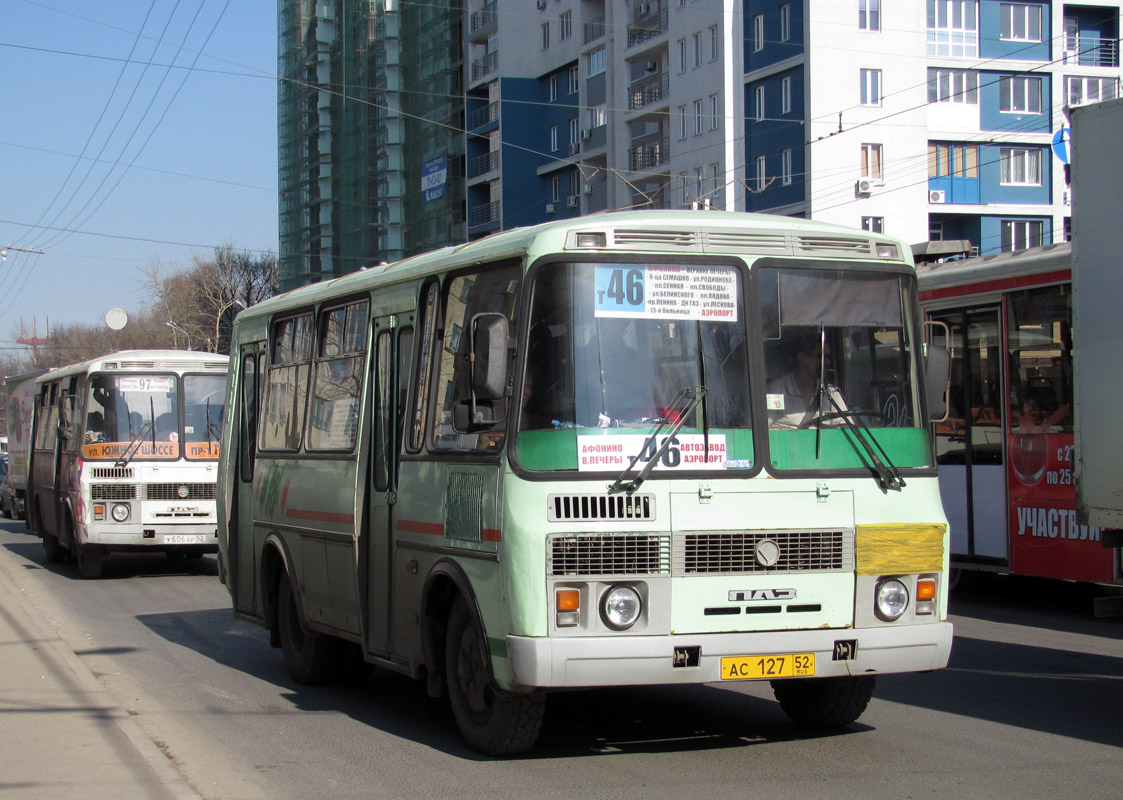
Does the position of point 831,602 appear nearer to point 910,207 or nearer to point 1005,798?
point 1005,798

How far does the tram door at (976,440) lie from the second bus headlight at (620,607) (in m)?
7.92

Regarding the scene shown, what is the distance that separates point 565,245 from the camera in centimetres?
700

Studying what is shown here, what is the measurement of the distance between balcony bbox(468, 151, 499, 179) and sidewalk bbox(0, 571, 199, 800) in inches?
2287

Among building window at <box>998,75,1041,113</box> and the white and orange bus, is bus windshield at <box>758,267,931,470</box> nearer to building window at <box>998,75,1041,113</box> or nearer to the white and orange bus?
the white and orange bus

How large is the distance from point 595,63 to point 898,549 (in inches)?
2155

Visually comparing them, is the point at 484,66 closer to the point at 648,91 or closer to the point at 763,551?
the point at 648,91

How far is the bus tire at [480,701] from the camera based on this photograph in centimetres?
718

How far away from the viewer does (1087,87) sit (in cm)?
5556

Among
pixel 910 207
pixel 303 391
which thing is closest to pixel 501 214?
pixel 910 207

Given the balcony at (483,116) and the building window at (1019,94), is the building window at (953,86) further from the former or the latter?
the balcony at (483,116)

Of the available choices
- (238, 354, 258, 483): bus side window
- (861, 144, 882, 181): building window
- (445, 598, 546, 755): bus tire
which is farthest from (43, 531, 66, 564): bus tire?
(861, 144, 882, 181): building window

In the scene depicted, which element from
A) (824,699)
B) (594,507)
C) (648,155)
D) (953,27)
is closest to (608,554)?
(594,507)

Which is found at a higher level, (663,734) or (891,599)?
(891,599)

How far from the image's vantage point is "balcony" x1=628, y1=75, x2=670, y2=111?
2105 inches
